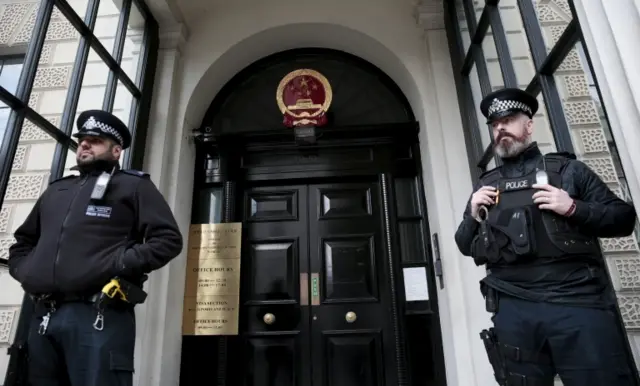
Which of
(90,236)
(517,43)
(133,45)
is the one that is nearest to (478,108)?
(517,43)

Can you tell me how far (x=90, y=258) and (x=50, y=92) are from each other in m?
0.88

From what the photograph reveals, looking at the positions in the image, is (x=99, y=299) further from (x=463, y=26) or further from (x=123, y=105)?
(x=463, y=26)

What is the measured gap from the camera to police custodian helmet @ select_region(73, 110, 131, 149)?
1.64m

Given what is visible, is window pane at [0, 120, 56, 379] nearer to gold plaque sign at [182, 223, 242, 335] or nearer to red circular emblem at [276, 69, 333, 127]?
gold plaque sign at [182, 223, 242, 335]

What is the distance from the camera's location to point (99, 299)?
55.2 inches

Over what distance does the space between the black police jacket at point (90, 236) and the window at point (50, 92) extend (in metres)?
0.13

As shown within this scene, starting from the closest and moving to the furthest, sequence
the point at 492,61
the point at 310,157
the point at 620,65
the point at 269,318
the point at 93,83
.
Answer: the point at 620,65 → the point at 492,61 → the point at 93,83 → the point at 269,318 → the point at 310,157

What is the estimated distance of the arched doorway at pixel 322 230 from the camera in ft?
8.29

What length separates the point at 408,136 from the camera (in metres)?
2.89

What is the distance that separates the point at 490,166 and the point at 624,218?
1.02 m

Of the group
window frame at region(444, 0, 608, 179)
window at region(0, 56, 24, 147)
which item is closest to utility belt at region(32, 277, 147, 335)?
window at region(0, 56, 24, 147)

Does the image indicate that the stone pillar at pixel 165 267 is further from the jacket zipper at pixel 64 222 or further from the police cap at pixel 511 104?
the police cap at pixel 511 104

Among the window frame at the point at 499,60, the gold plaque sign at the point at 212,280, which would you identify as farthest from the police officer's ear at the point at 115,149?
the window frame at the point at 499,60

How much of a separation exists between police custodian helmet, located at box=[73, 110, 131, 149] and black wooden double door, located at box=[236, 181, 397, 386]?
4.00 ft
